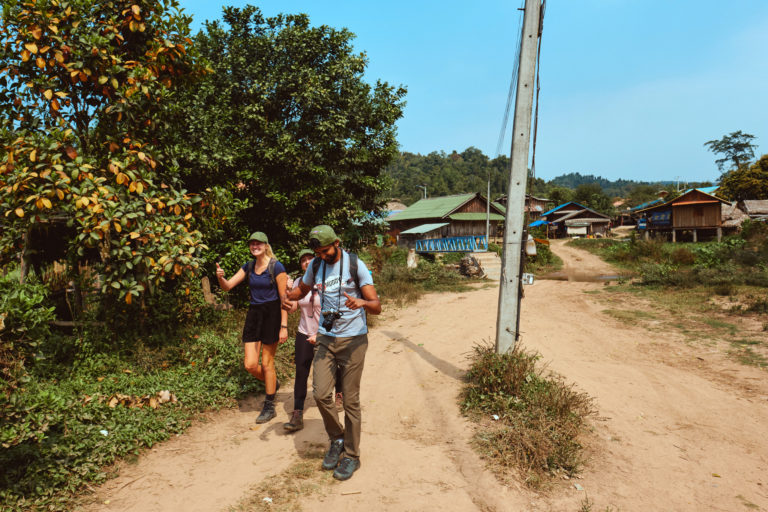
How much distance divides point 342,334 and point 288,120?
27.2ft

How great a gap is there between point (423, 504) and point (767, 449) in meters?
3.97

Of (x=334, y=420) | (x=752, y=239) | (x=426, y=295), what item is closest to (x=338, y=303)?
(x=334, y=420)

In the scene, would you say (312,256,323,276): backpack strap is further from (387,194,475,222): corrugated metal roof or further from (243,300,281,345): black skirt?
(387,194,475,222): corrugated metal roof

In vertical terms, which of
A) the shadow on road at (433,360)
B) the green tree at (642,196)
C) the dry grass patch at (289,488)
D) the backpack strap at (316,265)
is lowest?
the dry grass patch at (289,488)

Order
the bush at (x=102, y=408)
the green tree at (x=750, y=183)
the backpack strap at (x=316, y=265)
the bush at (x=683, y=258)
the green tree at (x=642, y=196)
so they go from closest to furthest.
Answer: the bush at (x=102, y=408) < the backpack strap at (x=316, y=265) < the bush at (x=683, y=258) < the green tree at (x=750, y=183) < the green tree at (x=642, y=196)

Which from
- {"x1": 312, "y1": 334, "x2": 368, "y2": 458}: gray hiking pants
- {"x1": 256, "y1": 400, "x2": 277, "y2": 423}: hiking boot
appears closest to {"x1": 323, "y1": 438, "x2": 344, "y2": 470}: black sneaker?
{"x1": 312, "y1": 334, "x2": 368, "y2": 458}: gray hiking pants

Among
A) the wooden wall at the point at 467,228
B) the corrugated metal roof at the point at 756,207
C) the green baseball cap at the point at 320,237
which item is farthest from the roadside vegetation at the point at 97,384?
the corrugated metal roof at the point at 756,207

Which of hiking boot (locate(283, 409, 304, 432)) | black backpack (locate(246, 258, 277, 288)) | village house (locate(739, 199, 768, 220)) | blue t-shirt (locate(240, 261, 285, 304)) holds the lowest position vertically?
hiking boot (locate(283, 409, 304, 432))

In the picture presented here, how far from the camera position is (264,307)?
5.10 meters

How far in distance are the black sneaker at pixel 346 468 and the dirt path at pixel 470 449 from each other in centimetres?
8

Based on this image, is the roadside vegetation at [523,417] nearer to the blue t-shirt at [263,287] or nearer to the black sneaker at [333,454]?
the black sneaker at [333,454]

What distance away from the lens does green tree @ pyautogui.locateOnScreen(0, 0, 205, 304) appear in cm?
507

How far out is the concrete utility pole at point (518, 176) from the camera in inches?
226

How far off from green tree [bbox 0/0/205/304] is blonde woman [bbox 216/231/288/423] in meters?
1.13
